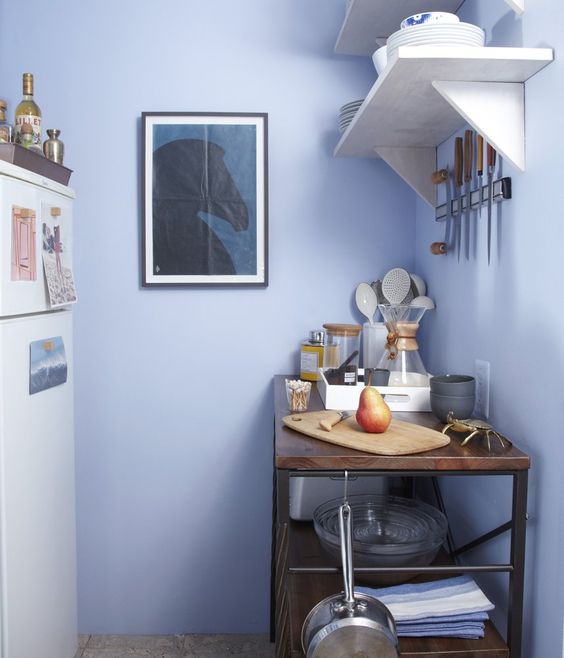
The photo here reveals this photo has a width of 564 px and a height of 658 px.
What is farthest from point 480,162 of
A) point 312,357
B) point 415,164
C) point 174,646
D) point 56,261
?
point 174,646

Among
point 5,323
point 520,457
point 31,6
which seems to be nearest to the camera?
point 520,457

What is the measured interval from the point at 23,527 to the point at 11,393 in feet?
1.19

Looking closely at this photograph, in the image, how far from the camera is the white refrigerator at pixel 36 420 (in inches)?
64.4

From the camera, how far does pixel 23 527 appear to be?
1.73 metres

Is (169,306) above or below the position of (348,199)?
below

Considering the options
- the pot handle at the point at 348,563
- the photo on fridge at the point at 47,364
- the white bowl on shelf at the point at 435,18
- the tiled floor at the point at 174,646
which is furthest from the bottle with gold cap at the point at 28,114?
the tiled floor at the point at 174,646

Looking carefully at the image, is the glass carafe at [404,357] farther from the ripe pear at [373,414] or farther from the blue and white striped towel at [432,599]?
the blue and white striped towel at [432,599]

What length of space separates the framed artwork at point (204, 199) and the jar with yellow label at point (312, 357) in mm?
264

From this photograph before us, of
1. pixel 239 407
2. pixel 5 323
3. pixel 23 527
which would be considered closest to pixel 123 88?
pixel 5 323

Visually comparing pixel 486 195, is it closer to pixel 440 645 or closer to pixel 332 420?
pixel 332 420

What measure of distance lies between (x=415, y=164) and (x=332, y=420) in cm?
96

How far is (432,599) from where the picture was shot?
4.59 feet

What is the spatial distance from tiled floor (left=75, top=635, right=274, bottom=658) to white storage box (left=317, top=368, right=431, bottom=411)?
1.05 meters

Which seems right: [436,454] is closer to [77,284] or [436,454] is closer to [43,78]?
[77,284]
